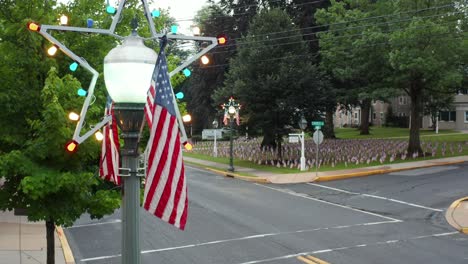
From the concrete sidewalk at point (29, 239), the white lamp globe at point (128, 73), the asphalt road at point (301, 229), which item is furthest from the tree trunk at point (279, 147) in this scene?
the white lamp globe at point (128, 73)

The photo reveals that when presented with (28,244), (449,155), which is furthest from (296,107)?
(28,244)

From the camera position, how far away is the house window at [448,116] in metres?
63.0

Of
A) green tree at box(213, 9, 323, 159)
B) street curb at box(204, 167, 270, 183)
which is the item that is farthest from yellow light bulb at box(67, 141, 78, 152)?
green tree at box(213, 9, 323, 159)

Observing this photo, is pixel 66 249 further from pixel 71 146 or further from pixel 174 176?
pixel 174 176

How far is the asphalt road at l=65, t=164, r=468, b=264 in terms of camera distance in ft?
37.4

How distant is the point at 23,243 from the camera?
12.3 m

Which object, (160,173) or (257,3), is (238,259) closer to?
(160,173)

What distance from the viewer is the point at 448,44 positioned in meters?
28.8

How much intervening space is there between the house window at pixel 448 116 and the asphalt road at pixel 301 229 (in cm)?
4349

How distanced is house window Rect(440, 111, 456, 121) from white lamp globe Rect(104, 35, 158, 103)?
64.5 meters

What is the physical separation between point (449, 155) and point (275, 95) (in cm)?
1196

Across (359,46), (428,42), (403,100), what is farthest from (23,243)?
(403,100)

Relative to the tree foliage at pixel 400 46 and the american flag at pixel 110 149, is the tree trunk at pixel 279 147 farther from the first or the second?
the american flag at pixel 110 149

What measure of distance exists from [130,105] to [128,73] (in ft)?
0.97
